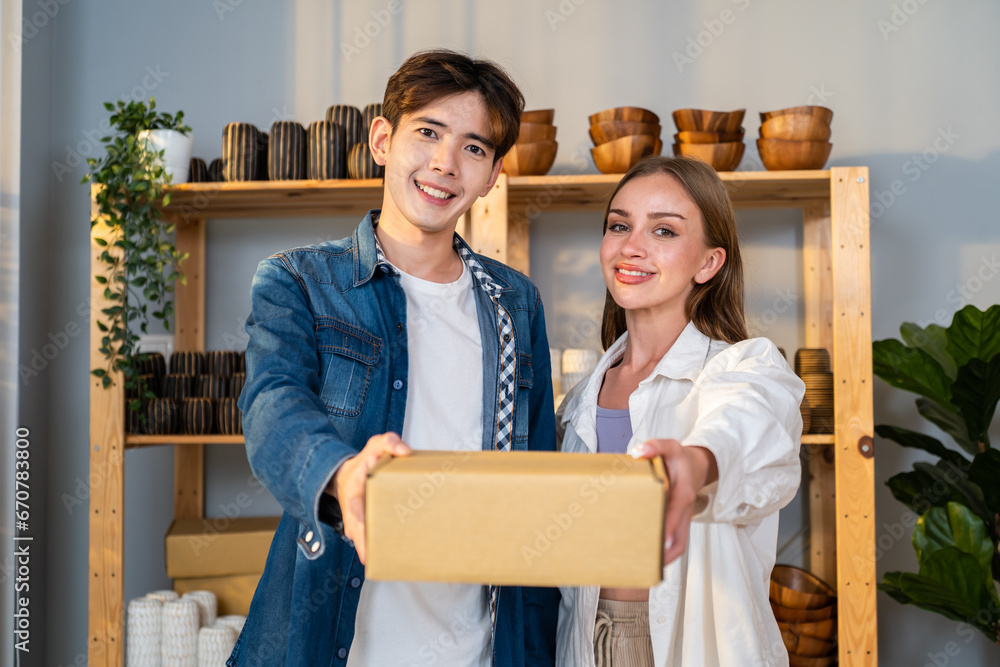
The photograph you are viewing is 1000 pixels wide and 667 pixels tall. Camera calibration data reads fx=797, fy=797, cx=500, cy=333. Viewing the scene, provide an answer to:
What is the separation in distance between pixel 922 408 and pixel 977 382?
207 millimetres

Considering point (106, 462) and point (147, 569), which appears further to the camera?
point (147, 569)

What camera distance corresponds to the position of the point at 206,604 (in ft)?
6.67

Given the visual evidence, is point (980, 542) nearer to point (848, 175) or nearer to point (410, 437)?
point (848, 175)

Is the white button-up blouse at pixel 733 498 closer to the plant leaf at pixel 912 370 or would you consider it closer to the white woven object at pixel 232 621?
the plant leaf at pixel 912 370

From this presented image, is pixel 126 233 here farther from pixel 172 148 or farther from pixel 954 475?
pixel 954 475

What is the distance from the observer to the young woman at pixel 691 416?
34.9 inches

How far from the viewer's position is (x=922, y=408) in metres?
2.13

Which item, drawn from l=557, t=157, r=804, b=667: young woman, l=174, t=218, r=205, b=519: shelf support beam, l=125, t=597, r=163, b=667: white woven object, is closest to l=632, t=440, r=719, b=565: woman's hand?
l=557, t=157, r=804, b=667: young woman

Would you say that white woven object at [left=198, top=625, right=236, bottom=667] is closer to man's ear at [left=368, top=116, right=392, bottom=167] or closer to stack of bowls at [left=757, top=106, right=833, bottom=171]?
man's ear at [left=368, top=116, right=392, bottom=167]

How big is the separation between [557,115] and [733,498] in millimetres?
1868

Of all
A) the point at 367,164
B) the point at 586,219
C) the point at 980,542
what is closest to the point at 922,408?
the point at 980,542

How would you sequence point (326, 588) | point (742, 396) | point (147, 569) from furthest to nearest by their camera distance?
A: 1. point (147, 569)
2. point (326, 588)
3. point (742, 396)

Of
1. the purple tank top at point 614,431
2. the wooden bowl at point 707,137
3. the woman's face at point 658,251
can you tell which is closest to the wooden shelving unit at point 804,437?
the wooden bowl at point 707,137

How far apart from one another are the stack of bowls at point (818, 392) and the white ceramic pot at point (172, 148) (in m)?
1.69
